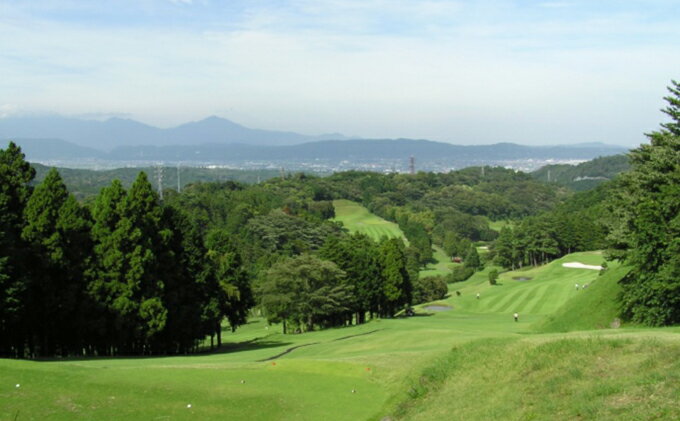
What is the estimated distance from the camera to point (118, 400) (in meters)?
17.9

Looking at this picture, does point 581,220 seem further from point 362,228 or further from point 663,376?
point 663,376

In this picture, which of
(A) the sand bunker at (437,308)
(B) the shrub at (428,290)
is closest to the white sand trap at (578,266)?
(B) the shrub at (428,290)

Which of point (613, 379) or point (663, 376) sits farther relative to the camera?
point (613, 379)

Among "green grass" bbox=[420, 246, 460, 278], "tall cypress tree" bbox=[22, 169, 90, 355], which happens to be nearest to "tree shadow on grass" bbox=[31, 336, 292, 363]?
"tall cypress tree" bbox=[22, 169, 90, 355]

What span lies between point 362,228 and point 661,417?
6259 inches

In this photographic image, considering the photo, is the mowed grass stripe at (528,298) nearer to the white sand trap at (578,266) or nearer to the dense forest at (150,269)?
the white sand trap at (578,266)

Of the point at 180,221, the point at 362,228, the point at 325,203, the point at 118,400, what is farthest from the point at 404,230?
the point at 118,400

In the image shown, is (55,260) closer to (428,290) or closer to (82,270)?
(82,270)

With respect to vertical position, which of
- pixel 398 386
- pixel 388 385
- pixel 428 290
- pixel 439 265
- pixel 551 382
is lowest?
A: pixel 439 265

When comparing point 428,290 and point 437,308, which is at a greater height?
point 437,308

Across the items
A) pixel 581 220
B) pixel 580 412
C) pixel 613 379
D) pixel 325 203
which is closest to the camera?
pixel 580 412

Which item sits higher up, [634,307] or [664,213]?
[664,213]

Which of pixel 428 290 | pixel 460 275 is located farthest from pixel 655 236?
pixel 460 275

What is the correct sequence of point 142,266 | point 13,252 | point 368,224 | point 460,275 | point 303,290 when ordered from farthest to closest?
point 368,224, point 460,275, point 303,290, point 142,266, point 13,252
